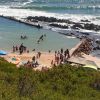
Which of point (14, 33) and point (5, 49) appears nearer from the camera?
point (5, 49)

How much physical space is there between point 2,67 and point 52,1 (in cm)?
9538

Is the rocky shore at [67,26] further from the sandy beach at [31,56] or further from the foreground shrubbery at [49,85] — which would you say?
the foreground shrubbery at [49,85]

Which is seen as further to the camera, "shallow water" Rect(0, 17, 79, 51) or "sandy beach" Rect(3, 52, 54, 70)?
"shallow water" Rect(0, 17, 79, 51)

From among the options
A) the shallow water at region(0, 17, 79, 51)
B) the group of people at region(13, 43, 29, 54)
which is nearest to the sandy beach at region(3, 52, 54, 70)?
the group of people at region(13, 43, 29, 54)

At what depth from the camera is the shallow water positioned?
1667 inches

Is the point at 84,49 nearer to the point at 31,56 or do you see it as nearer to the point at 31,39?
the point at 31,56

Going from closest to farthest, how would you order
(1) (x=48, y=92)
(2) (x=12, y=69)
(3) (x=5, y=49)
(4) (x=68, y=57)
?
(1) (x=48, y=92) < (2) (x=12, y=69) < (4) (x=68, y=57) < (3) (x=5, y=49)

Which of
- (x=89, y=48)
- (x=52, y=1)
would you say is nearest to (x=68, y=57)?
(x=89, y=48)

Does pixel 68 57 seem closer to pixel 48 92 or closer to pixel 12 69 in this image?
pixel 12 69

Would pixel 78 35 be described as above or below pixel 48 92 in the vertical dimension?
below

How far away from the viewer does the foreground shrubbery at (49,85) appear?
15.1m

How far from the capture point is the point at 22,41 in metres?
44.4

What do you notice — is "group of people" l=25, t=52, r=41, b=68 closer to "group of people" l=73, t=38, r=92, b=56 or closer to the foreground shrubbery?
"group of people" l=73, t=38, r=92, b=56

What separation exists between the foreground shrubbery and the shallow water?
697 inches
